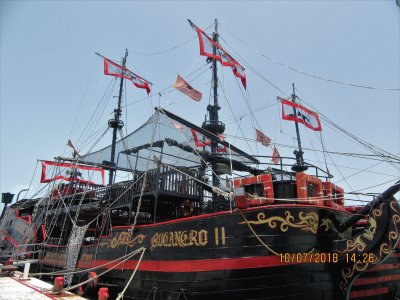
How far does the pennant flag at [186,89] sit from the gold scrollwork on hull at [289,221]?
8.76 metres

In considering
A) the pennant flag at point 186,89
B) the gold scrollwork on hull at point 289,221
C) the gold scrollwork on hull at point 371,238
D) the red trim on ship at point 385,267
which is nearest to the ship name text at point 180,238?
the gold scrollwork on hull at point 289,221

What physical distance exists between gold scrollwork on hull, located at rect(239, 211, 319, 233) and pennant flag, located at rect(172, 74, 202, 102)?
28.7ft

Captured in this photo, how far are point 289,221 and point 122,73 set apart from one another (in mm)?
24197

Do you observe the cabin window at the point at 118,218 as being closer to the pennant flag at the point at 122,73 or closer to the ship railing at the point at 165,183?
the ship railing at the point at 165,183

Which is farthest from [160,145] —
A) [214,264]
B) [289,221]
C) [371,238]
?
[371,238]

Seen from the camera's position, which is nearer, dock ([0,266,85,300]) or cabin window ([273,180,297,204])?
cabin window ([273,180,297,204])

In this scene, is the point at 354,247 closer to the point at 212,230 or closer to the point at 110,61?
the point at 212,230

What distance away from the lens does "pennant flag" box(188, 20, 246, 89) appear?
18.4 meters

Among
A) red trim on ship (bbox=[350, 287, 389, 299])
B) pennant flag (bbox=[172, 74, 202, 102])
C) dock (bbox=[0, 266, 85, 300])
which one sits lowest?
dock (bbox=[0, 266, 85, 300])

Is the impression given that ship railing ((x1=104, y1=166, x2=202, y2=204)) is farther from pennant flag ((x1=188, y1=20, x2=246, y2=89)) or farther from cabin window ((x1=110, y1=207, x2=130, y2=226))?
pennant flag ((x1=188, y1=20, x2=246, y2=89))

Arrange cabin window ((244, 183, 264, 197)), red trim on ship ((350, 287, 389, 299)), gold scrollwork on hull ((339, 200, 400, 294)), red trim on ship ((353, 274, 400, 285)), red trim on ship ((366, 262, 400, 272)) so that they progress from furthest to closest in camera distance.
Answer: red trim on ship ((366, 262, 400, 272)), cabin window ((244, 183, 264, 197)), red trim on ship ((353, 274, 400, 285)), red trim on ship ((350, 287, 389, 299)), gold scrollwork on hull ((339, 200, 400, 294))

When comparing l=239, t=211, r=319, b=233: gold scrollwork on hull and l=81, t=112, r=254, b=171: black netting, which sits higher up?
l=81, t=112, r=254, b=171: black netting

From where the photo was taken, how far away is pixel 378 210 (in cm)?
841

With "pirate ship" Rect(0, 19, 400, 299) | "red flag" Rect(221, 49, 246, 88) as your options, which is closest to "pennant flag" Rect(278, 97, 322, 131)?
"red flag" Rect(221, 49, 246, 88)
